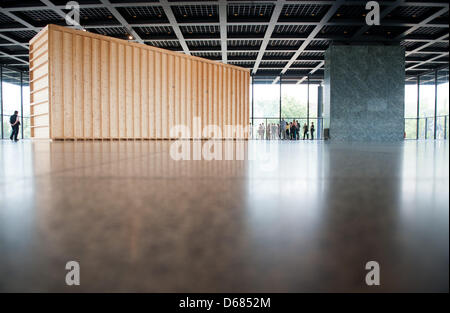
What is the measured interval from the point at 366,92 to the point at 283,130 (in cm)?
1004

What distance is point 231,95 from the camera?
20141 millimetres

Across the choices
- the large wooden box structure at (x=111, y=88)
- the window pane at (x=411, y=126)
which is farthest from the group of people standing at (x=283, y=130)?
the large wooden box structure at (x=111, y=88)

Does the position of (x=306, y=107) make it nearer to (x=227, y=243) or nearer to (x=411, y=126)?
(x=411, y=126)

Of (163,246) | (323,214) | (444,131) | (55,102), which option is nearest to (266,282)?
(163,246)

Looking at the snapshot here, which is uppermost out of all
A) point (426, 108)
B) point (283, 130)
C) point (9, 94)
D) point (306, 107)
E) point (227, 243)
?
point (9, 94)

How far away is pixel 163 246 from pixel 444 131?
118 ft

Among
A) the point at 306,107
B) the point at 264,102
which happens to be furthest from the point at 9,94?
the point at 306,107

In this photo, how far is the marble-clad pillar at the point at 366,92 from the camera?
19.1m

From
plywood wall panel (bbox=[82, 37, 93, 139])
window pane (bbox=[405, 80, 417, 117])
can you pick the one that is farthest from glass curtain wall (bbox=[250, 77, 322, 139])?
plywood wall panel (bbox=[82, 37, 93, 139])

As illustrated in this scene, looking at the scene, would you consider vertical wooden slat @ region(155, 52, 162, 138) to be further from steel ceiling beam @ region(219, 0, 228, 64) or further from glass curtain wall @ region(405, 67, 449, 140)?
glass curtain wall @ region(405, 67, 449, 140)

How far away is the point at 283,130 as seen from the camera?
28453 mm

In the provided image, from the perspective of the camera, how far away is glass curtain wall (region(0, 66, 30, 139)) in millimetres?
26219

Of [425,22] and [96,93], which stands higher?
[425,22]

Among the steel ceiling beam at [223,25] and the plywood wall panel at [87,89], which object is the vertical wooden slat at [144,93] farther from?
the steel ceiling beam at [223,25]
